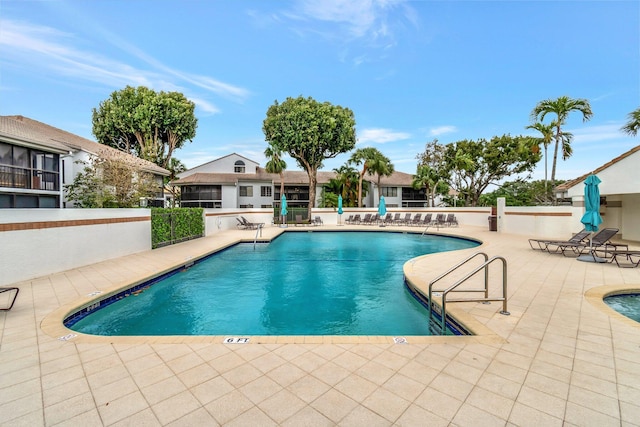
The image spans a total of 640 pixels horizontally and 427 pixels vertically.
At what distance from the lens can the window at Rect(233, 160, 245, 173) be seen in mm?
34469

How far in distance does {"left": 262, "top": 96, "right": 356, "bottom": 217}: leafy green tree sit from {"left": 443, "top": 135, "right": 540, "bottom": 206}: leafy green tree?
13.2 m

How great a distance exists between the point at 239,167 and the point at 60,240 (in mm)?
27624

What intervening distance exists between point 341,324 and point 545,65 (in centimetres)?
2227

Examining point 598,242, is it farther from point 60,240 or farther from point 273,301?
point 60,240

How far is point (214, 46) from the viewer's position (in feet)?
52.6

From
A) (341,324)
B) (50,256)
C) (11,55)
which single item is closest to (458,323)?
(341,324)

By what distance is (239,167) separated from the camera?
34.6 meters

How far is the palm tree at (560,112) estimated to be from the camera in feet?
59.6

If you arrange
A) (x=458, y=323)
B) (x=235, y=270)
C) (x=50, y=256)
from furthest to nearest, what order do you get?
(x=235, y=270) < (x=50, y=256) < (x=458, y=323)

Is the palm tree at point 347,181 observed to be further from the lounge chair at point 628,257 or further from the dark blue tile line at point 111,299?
the lounge chair at point 628,257

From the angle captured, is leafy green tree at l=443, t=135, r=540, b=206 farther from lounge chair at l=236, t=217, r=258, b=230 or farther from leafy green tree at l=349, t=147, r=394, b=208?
lounge chair at l=236, t=217, r=258, b=230

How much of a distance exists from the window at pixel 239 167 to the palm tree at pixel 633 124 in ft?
105

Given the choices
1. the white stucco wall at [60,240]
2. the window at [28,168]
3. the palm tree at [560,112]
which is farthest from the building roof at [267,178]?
the white stucco wall at [60,240]

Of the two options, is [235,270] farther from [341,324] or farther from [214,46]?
[214,46]
